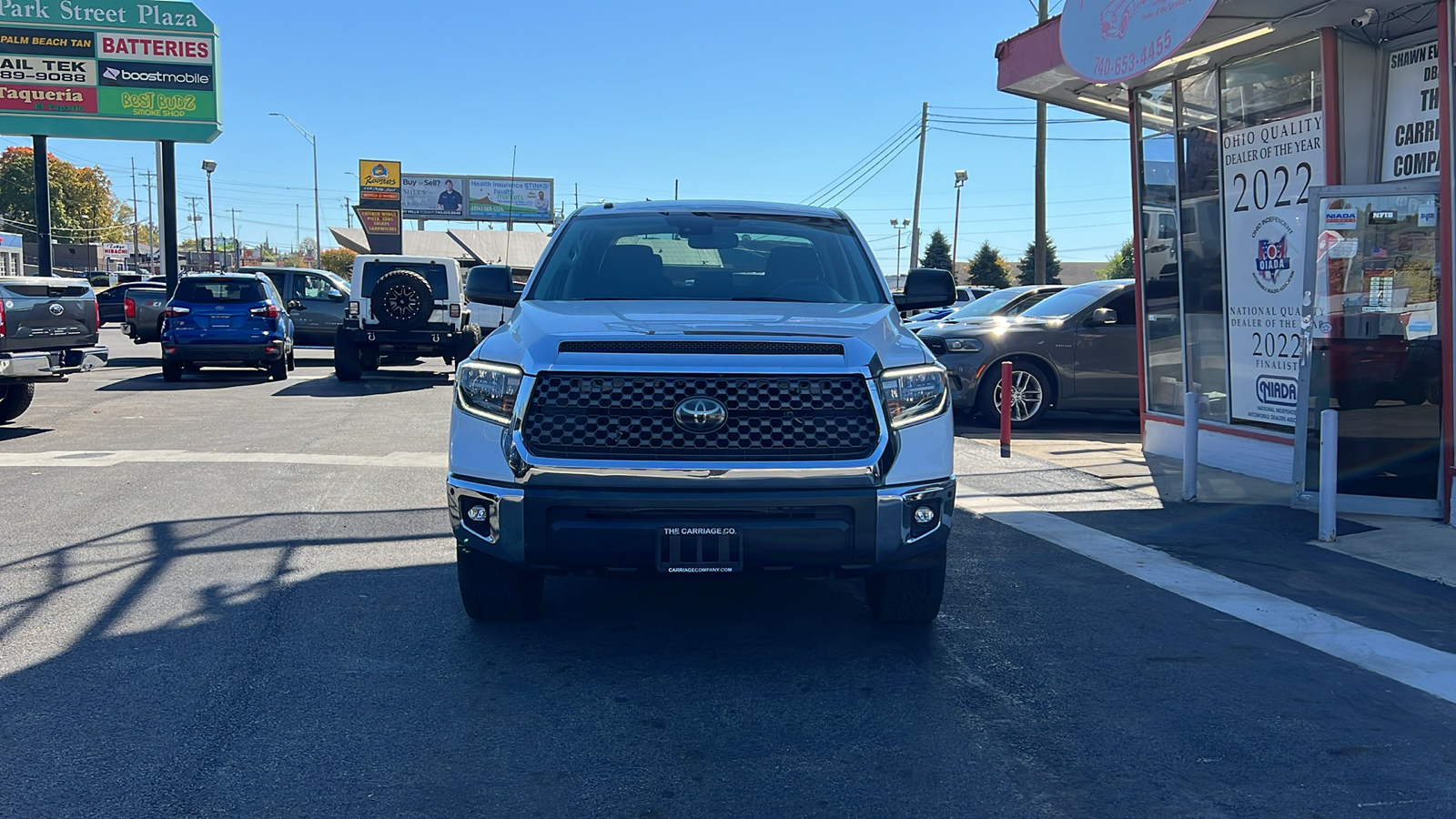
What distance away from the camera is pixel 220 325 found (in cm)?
1748

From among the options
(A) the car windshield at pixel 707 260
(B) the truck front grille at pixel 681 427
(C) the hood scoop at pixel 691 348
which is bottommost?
(B) the truck front grille at pixel 681 427

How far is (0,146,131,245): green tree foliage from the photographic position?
102 metres

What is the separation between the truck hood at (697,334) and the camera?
427 centimetres

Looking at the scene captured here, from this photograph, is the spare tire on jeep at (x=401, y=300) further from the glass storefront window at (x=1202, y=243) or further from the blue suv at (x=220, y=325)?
the glass storefront window at (x=1202, y=243)

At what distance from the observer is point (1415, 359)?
774cm

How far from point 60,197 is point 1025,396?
375 feet

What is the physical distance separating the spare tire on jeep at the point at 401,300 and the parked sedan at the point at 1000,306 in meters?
7.61

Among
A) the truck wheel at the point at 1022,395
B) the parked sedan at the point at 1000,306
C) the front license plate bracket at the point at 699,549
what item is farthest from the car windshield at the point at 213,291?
the front license plate bracket at the point at 699,549

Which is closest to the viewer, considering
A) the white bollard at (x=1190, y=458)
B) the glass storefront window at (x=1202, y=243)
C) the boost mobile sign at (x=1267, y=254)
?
the white bollard at (x=1190, y=458)

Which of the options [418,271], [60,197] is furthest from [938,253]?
[60,197]

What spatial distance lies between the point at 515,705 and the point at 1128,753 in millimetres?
2011

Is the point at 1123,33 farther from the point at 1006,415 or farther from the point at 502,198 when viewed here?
the point at 502,198

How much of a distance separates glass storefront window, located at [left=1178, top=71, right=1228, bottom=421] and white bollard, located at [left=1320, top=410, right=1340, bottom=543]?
107 inches

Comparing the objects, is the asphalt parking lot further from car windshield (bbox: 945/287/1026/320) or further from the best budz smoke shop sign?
the best budz smoke shop sign
